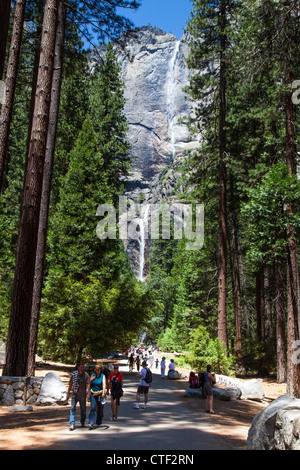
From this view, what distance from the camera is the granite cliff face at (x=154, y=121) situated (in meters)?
92.4

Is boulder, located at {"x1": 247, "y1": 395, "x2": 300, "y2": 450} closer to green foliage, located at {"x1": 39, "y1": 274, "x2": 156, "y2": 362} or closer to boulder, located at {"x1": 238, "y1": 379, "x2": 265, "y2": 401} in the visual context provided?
boulder, located at {"x1": 238, "y1": 379, "x2": 265, "y2": 401}

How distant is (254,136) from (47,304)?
13.9 metres

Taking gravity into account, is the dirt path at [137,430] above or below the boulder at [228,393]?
above

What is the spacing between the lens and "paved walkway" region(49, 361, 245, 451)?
5527 millimetres

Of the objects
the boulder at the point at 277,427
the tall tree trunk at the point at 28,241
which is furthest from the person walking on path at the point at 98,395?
the boulder at the point at 277,427

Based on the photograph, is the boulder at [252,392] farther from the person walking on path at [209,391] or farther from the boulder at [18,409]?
the boulder at [18,409]

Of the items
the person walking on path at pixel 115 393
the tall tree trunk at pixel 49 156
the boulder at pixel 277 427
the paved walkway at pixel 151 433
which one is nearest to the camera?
the boulder at pixel 277 427

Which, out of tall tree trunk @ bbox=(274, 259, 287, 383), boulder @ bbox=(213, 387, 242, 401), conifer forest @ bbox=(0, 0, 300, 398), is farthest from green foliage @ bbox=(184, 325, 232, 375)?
boulder @ bbox=(213, 387, 242, 401)

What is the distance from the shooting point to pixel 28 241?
9086 millimetres

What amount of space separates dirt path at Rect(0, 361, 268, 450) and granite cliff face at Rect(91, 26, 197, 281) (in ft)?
240

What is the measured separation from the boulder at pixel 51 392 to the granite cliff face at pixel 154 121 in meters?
72.0

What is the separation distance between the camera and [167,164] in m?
103

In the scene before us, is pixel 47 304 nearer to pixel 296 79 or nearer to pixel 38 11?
pixel 38 11

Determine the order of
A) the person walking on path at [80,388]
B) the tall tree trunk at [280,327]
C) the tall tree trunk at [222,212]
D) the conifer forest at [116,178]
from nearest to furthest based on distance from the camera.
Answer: the person walking on path at [80,388] < the conifer forest at [116,178] < the tall tree trunk at [280,327] < the tall tree trunk at [222,212]
